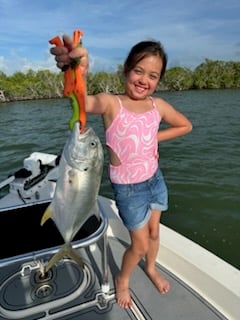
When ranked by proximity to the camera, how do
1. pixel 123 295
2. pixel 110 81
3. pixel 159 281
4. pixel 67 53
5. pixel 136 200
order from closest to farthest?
pixel 67 53 → pixel 136 200 → pixel 123 295 → pixel 159 281 → pixel 110 81

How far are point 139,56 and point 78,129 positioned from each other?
0.79 meters

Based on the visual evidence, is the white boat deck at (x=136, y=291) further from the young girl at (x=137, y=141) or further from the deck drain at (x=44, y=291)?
the young girl at (x=137, y=141)

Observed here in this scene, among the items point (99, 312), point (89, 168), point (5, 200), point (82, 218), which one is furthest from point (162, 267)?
point (5, 200)

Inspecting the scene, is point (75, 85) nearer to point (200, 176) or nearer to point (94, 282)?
point (94, 282)

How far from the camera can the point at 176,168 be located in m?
8.56

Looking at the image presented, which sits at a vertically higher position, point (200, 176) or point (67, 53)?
point (67, 53)

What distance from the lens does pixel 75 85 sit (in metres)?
1.63

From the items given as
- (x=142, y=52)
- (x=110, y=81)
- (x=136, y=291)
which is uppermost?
(x=142, y=52)

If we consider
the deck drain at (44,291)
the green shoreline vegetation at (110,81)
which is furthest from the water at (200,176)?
the green shoreline vegetation at (110,81)

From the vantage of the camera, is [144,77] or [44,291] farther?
[44,291]

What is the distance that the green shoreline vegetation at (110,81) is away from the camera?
2203 inches

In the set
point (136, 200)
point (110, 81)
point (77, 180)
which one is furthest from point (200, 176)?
point (110, 81)

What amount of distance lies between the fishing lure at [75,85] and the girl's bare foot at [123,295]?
55.9 inches

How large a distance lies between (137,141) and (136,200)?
0.40 metres
